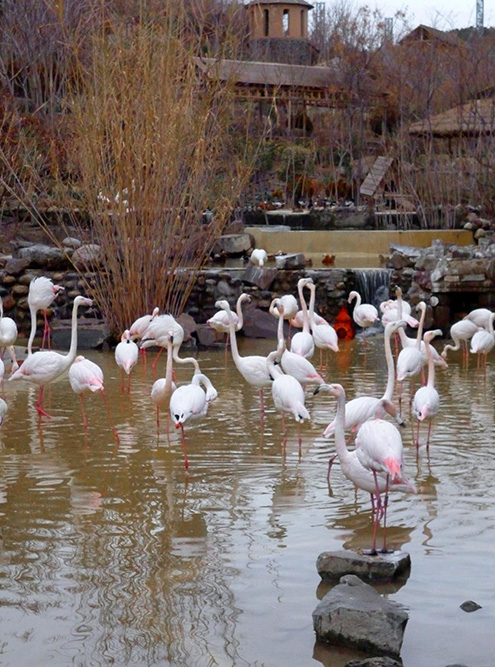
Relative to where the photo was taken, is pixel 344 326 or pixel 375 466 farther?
pixel 344 326

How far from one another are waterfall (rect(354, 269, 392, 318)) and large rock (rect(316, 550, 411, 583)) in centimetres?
1220

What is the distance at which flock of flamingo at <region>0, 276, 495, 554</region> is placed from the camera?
539 centimetres

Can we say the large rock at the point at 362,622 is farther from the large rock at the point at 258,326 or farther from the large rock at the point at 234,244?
the large rock at the point at 234,244

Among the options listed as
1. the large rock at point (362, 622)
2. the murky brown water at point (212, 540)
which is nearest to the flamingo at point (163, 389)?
the murky brown water at point (212, 540)

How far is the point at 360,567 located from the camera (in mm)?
4758

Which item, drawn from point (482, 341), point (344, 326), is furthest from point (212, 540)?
point (344, 326)

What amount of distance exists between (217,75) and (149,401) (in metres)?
4.89

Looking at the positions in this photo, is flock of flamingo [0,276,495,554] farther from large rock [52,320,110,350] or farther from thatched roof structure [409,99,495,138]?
thatched roof structure [409,99,495,138]

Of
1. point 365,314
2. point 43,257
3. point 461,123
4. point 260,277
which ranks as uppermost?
point 461,123

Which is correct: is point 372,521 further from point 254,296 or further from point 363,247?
point 363,247

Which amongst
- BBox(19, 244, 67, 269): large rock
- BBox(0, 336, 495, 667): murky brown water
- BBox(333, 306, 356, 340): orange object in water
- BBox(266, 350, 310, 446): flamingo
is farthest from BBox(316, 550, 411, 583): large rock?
BBox(19, 244, 67, 269): large rock

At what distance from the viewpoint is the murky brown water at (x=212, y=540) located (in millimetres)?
4121

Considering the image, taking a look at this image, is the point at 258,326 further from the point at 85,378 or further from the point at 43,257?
the point at 85,378

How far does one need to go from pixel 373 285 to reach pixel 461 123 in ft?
26.4
